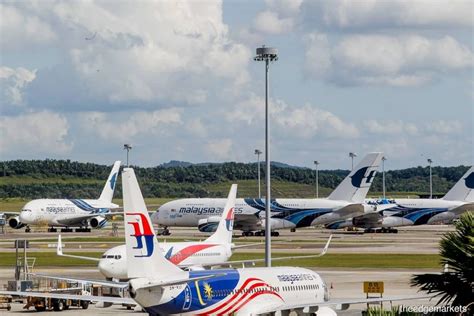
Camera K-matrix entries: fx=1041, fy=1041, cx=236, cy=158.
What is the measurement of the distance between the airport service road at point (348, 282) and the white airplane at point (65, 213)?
7160 centimetres

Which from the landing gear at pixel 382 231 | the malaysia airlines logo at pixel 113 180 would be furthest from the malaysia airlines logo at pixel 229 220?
the malaysia airlines logo at pixel 113 180

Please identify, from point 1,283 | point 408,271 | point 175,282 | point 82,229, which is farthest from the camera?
point 82,229

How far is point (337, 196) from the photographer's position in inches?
5236

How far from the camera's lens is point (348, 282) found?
64.6 m

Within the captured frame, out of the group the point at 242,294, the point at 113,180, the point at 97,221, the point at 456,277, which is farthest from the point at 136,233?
the point at 113,180

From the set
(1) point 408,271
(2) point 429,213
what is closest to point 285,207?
(2) point 429,213

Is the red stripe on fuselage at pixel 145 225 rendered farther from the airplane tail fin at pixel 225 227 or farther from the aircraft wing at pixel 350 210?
the aircraft wing at pixel 350 210

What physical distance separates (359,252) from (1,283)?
41.7 m

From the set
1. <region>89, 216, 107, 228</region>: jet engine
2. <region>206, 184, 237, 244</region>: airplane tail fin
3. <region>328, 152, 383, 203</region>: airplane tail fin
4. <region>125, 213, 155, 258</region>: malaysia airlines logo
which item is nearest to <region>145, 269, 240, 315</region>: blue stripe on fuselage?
<region>125, 213, 155, 258</region>: malaysia airlines logo

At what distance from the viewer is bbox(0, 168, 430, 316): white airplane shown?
3412 centimetres

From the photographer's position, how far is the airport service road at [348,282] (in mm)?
49156

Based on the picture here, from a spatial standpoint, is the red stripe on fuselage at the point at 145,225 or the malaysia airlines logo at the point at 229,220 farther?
the malaysia airlines logo at the point at 229,220

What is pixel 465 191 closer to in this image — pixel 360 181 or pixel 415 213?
pixel 415 213

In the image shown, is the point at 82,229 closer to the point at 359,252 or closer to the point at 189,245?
the point at 359,252
